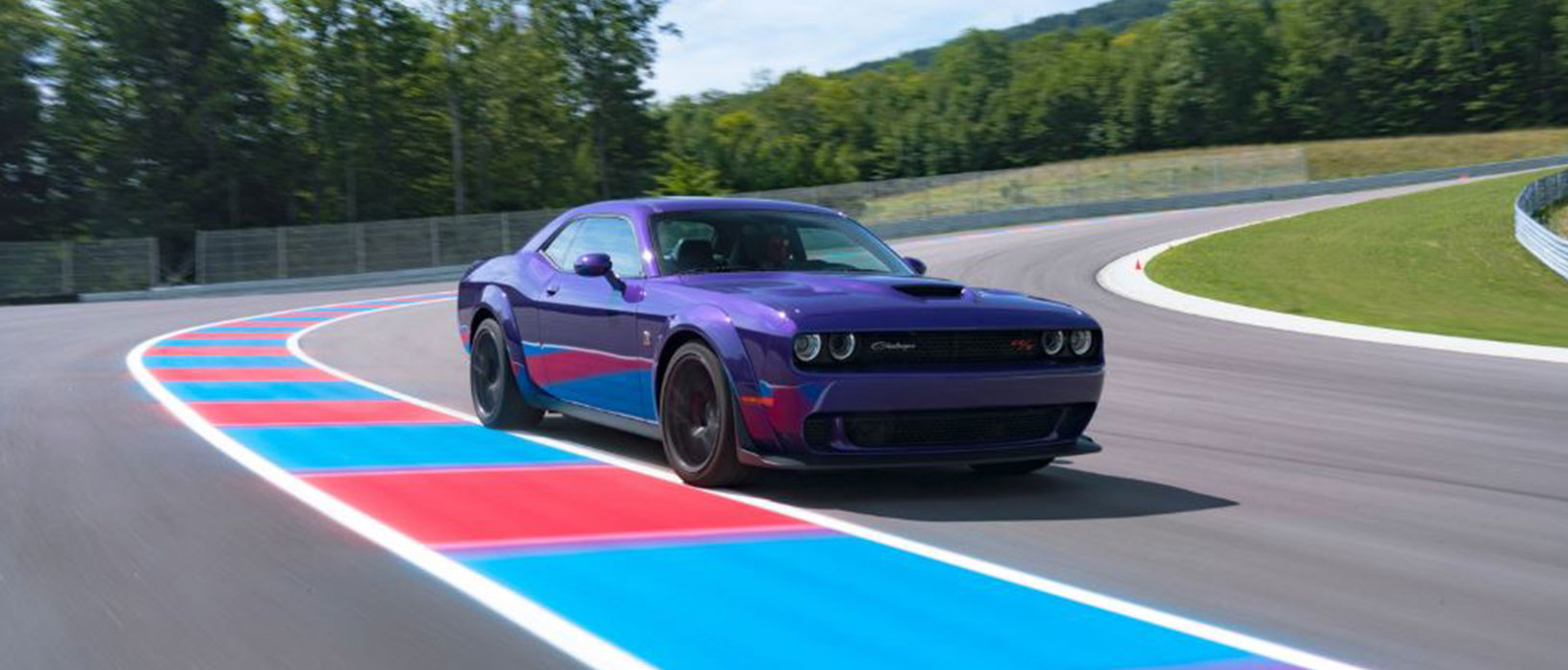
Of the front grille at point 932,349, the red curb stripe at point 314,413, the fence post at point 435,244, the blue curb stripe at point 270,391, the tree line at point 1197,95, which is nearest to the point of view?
the front grille at point 932,349

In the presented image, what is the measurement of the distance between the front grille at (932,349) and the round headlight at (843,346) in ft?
0.07

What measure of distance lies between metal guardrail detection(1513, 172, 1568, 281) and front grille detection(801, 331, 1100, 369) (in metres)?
24.0

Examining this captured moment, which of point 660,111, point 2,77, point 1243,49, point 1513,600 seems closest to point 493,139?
point 660,111

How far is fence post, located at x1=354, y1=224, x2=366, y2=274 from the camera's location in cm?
3878

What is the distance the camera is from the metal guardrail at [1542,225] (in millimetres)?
27109

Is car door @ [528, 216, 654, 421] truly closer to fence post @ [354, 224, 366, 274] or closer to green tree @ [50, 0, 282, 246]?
fence post @ [354, 224, 366, 274]

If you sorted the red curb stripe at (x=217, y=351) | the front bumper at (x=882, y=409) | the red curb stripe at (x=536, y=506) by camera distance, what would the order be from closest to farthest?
the red curb stripe at (x=536, y=506) < the front bumper at (x=882, y=409) < the red curb stripe at (x=217, y=351)

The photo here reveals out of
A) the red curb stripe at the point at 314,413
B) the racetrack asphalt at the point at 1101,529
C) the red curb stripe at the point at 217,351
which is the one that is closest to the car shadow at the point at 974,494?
the racetrack asphalt at the point at 1101,529

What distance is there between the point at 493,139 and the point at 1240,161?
122 feet

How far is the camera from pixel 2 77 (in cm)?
5641

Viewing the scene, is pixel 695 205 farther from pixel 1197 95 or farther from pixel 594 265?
pixel 1197 95

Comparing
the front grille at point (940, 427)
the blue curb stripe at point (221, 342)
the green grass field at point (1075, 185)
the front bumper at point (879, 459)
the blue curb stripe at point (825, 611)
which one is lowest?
the blue curb stripe at point (221, 342)

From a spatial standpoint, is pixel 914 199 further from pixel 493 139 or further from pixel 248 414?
pixel 248 414

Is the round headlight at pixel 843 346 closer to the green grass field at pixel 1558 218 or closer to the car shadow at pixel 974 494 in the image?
the car shadow at pixel 974 494
